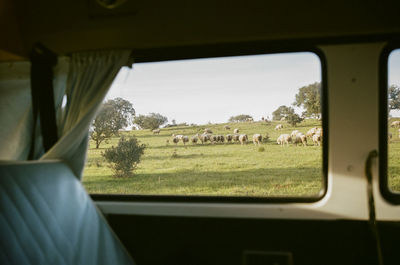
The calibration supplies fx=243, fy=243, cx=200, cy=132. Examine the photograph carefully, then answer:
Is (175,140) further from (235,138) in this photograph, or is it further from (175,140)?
(235,138)

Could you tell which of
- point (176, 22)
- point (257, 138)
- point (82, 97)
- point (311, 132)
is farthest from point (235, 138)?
point (82, 97)

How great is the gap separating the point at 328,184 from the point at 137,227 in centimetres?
126

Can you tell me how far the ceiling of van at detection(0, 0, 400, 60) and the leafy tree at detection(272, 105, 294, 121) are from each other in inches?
25.1

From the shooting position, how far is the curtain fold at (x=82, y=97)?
1553 millimetres

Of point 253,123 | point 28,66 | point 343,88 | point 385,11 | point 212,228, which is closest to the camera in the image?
point 385,11

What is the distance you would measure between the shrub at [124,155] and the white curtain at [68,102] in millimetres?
422

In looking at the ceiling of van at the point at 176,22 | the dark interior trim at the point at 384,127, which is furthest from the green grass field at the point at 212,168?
the ceiling of van at the point at 176,22

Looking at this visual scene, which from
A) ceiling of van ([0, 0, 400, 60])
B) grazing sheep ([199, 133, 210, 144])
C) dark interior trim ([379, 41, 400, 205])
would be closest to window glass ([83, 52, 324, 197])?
grazing sheep ([199, 133, 210, 144])

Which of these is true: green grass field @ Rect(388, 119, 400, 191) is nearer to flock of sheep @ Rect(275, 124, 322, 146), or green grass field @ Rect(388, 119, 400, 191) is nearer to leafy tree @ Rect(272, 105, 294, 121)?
flock of sheep @ Rect(275, 124, 322, 146)

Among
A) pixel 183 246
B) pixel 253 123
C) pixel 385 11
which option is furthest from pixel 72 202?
pixel 385 11

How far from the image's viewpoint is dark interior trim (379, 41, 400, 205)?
4.57ft

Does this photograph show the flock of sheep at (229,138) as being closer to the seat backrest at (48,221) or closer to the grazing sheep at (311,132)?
the grazing sheep at (311,132)

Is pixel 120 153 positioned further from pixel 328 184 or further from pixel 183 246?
pixel 328 184

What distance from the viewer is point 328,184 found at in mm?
1476
